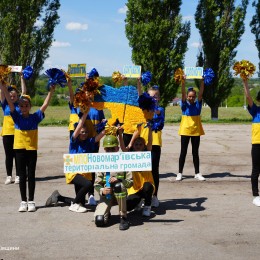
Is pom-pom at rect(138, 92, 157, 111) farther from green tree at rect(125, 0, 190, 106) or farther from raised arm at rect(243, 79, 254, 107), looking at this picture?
green tree at rect(125, 0, 190, 106)

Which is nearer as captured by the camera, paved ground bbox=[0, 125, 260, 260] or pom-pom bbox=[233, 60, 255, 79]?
paved ground bbox=[0, 125, 260, 260]

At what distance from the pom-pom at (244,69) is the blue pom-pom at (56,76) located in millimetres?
2625

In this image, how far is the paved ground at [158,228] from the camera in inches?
174

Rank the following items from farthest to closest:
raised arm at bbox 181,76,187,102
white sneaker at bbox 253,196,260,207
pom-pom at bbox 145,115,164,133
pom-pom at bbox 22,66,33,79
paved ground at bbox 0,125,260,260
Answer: raised arm at bbox 181,76,187,102 < pom-pom at bbox 22,66,33,79 < white sneaker at bbox 253,196,260,207 < pom-pom at bbox 145,115,164,133 < paved ground at bbox 0,125,260,260

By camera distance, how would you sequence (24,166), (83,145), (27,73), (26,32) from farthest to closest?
(26,32)
(27,73)
(24,166)
(83,145)

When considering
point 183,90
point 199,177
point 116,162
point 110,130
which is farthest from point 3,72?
point 199,177

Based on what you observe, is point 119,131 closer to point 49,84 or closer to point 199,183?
point 49,84

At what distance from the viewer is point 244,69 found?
21.2ft

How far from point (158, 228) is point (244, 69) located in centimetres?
283

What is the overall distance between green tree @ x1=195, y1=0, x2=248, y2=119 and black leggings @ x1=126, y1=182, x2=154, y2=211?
22229 millimetres

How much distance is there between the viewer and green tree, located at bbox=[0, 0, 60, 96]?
25.3 metres

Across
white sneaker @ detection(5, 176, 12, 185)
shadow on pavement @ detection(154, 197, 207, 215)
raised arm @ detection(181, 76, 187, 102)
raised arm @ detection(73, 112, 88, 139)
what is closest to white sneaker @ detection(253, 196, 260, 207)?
shadow on pavement @ detection(154, 197, 207, 215)

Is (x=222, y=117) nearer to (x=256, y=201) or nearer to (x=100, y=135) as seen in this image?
(x=256, y=201)

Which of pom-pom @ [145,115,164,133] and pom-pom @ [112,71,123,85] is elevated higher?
pom-pom @ [112,71,123,85]
